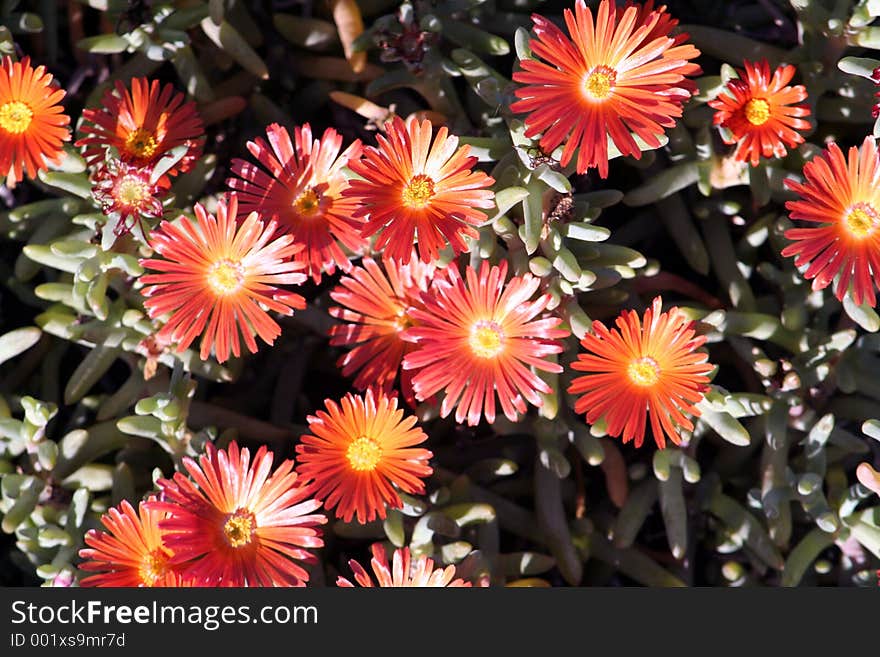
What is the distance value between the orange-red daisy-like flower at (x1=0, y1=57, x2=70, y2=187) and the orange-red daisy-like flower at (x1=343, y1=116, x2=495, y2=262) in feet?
1.55

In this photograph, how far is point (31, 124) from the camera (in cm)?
138

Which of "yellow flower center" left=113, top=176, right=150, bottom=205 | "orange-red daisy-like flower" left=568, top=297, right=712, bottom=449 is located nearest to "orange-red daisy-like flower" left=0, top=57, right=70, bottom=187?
"yellow flower center" left=113, top=176, right=150, bottom=205

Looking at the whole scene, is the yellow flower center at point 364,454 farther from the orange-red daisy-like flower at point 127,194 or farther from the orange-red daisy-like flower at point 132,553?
the orange-red daisy-like flower at point 127,194

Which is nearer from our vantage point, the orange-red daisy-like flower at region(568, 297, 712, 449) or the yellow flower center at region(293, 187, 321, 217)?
the orange-red daisy-like flower at region(568, 297, 712, 449)

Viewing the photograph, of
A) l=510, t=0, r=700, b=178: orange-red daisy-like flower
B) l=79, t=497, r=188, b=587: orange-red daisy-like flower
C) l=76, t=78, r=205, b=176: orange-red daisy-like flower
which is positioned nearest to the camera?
l=510, t=0, r=700, b=178: orange-red daisy-like flower

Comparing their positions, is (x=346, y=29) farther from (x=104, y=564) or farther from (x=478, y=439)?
(x=104, y=564)

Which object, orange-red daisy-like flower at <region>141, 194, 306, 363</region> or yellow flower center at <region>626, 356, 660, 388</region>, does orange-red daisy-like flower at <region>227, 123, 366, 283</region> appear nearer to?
orange-red daisy-like flower at <region>141, 194, 306, 363</region>

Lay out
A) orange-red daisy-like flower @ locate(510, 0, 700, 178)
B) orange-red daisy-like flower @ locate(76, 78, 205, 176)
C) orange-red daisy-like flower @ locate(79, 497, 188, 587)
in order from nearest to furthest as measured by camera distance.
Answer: orange-red daisy-like flower @ locate(510, 0, 700, 178) → orange-red daisy-like flower @ locate(79, 497, 188, 587) → orange-red daisy-like flower @ locate(76, 78, 205, 176)

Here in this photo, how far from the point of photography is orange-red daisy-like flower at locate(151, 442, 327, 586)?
1.29 meters

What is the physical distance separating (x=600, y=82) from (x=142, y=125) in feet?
2.36

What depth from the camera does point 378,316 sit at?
145 cm

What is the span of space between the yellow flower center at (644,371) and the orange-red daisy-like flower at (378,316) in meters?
0.34

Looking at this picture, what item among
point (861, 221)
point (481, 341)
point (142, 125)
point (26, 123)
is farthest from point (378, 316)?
point (861, 221)

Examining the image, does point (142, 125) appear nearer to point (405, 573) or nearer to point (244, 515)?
point (244, 515)
